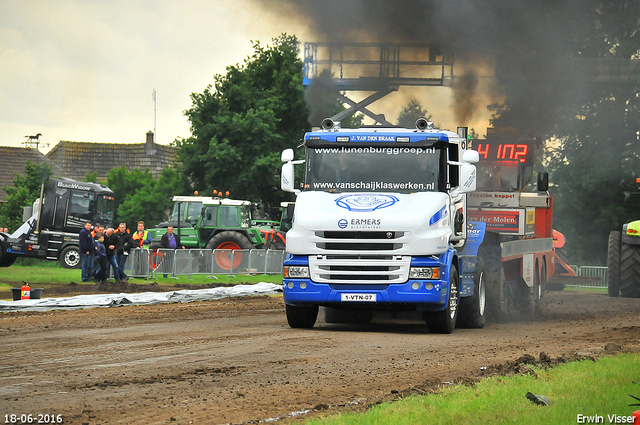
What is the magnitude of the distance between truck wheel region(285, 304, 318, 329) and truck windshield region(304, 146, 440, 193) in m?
1.93

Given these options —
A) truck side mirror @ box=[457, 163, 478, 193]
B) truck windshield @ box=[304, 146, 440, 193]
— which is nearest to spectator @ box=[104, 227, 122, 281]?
truck windshield @ box=[304, 146, 440, 193]

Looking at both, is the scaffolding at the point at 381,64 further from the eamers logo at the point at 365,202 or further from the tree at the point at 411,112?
the eamers logo at the point at 365,202

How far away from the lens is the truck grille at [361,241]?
Result: 12.8 meters

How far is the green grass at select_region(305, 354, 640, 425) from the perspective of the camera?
666cm

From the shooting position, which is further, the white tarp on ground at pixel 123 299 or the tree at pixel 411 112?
the tree at pixel 411 112

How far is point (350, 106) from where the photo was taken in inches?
970

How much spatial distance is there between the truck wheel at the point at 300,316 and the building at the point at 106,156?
52117mm

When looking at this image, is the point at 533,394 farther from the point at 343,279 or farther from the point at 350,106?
the point at 350,106

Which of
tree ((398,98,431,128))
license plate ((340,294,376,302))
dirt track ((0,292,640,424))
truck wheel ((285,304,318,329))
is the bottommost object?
dirt track ((0,292,640,424))

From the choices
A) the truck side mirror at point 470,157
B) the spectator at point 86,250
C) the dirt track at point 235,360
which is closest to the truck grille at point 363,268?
the dirt track at point 235,360

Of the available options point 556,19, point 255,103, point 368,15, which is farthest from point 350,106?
point 255,103

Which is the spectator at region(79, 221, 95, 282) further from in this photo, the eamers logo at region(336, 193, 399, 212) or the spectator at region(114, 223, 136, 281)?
the eamers logo at region(336, 193, 399, 212)

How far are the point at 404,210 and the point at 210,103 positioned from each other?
1351 inches

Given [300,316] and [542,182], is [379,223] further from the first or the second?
[542,182]
